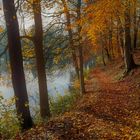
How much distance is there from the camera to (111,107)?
1247cm

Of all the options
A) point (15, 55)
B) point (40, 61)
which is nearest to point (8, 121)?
point (15, 55)

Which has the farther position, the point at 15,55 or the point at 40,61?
the point at 40,61

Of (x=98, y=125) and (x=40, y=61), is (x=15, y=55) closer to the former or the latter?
(x=40, y=61)

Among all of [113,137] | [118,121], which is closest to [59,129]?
[113,137]

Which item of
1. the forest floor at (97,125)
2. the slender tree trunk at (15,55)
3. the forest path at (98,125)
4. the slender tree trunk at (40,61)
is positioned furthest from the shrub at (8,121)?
the slender tree trunk at (40,61)

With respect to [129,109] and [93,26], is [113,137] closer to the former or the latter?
[129,109]

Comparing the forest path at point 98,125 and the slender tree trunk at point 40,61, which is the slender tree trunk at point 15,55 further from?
the slender tree trunk at point 40,61

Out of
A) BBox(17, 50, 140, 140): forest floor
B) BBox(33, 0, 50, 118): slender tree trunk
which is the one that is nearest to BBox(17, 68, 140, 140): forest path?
BBox(17, 50, 140, 140): forest floor

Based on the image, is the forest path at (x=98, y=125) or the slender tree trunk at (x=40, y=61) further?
the slender tree trunk at (x=40, y=61)

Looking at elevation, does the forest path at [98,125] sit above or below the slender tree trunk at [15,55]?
below

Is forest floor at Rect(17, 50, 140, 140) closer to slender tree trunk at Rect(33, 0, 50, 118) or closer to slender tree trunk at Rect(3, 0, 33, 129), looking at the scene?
slender tree trunk at Rect(3, 0, 33, 129)

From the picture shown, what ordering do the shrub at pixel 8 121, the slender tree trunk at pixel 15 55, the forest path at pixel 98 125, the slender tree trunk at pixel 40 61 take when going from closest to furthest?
1. the forest path at pixel 98 125
2. the shrub at pixel 8 121
3. the slender tree trunk at pixel 15 55
4. the slender tree trunk at pixel 40 61

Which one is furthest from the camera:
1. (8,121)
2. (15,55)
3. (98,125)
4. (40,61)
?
(40,61)

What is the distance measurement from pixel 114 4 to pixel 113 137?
935cm
